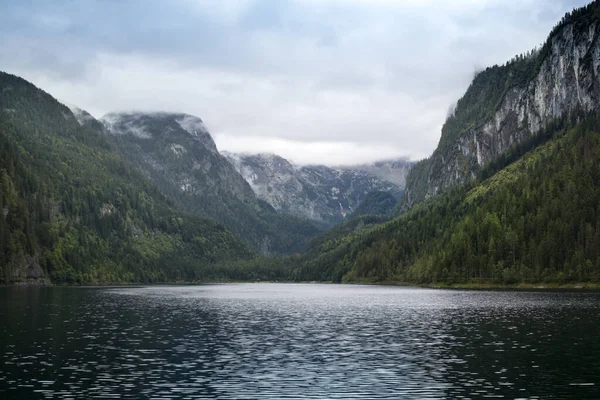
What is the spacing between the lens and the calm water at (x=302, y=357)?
4738 centimetres

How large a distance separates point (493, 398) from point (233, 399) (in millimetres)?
17790

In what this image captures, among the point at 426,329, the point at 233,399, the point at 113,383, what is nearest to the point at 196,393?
the point at 233,399

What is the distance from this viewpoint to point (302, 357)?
63312mm

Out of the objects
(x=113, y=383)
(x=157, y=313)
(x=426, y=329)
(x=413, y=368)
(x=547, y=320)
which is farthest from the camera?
(x=157, y=313)

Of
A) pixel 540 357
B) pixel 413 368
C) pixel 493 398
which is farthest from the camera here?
pixel 540 357

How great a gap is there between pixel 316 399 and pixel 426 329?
152 feet

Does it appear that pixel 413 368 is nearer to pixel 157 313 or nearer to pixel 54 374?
pixel 54 374

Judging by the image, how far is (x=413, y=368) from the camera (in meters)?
56.6

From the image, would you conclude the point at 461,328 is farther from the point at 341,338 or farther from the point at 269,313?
the point at 269,313

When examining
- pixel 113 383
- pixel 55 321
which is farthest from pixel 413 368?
pixel 55 321

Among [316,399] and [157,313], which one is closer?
[316,399]

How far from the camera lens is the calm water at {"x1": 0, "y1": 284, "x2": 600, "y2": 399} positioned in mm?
47375

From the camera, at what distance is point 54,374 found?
52844 millimetres

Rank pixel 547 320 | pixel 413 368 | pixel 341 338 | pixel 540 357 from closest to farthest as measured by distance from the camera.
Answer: pixel 413 368, pixel 540 357, pixel 341 338, pixel 547 320
